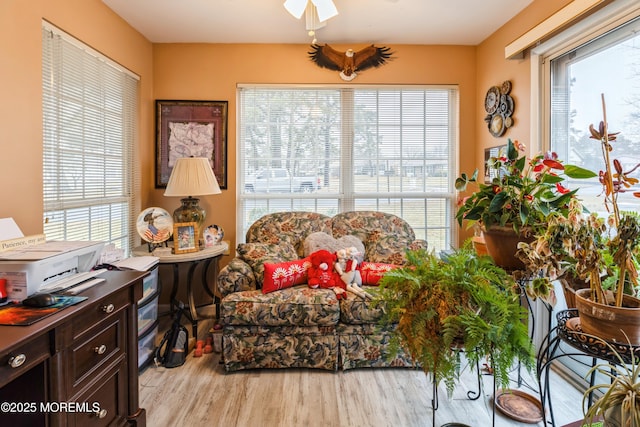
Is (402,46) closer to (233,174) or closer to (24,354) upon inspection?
(233,174)

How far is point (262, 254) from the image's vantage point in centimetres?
277

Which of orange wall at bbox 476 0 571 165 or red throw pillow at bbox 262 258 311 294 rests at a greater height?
orange wall at bbox 476 0 571 165

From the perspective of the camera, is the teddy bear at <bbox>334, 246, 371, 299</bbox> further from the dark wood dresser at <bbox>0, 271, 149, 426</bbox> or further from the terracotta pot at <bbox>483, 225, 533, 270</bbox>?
the dark wood dresser at <bbox>0, 271, 149, 426</bbox>

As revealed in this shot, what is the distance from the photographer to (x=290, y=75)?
11.2ft

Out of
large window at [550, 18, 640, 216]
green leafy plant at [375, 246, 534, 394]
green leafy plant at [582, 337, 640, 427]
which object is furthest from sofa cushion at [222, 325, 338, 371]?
large window at [550, 18, 640, 216]

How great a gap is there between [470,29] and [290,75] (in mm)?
1666

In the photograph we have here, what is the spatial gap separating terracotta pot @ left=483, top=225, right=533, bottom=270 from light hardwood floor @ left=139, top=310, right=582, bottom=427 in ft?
3.42

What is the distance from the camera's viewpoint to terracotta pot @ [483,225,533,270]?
131 centimetres

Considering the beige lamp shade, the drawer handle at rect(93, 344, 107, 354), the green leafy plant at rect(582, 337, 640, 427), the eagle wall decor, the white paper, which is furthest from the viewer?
the eagle wall decor

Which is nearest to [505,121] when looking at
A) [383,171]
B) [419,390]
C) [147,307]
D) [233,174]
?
[383,171]

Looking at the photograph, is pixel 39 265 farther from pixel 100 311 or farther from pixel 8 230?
pixel 8 230

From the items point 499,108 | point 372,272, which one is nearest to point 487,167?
point 499,108

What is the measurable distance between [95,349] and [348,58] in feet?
9.96

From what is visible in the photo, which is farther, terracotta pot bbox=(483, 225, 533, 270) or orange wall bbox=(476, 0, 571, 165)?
orange wall bbox=(476, 0, 571, 165)
